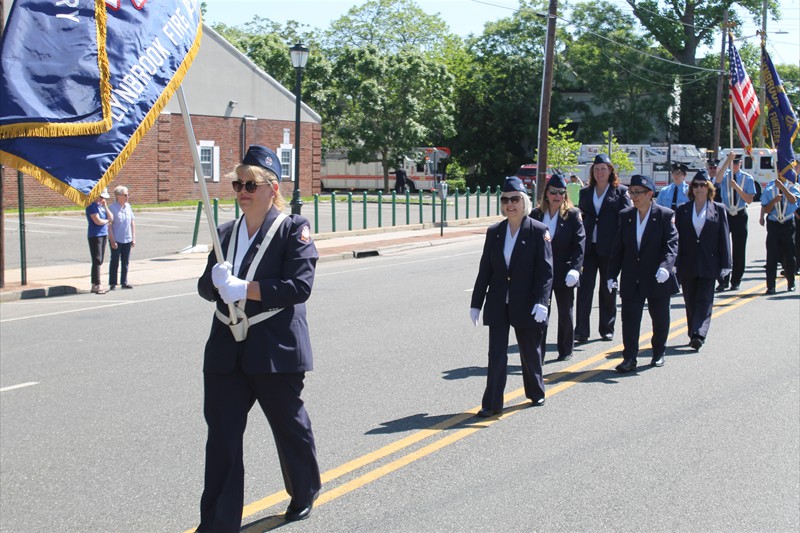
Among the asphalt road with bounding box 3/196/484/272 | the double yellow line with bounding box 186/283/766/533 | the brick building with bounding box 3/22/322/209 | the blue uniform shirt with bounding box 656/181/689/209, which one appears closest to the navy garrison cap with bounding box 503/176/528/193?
the double yellow line with bounding box 186/283/766/533

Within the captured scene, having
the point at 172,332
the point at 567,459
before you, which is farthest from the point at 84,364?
the point at 567,459

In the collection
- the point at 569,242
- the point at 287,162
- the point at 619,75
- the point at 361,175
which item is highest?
the point at 619,75

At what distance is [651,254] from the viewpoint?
30.3 ft

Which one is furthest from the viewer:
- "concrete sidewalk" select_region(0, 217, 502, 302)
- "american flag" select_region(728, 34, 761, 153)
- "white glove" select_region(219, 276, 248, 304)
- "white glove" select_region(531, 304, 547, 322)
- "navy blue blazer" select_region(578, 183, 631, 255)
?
"american flag" select_region(728, 34, 761, 153)

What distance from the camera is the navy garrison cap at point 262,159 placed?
15.8 feet

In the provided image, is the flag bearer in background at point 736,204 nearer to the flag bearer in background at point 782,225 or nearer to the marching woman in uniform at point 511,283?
the flag bearer in background at point 782,225

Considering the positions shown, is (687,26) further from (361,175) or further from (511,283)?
(511,283)

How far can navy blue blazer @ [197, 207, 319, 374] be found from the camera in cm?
475

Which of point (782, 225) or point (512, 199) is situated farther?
point (782, 225)

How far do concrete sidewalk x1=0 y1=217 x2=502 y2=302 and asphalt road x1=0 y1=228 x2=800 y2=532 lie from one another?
4.41 metres

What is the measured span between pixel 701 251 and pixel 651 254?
150cm

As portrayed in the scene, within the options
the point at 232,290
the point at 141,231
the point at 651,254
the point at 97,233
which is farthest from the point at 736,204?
the point at 141,231

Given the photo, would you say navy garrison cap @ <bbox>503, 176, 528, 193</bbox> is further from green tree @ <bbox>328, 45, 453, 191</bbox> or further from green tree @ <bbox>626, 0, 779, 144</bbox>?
green tree @ <bbox>626, 0, 779, 144</bbox>

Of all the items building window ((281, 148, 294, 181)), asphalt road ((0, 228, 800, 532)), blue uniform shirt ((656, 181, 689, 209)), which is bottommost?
asphalt road ((0, 228, 800, 532))
